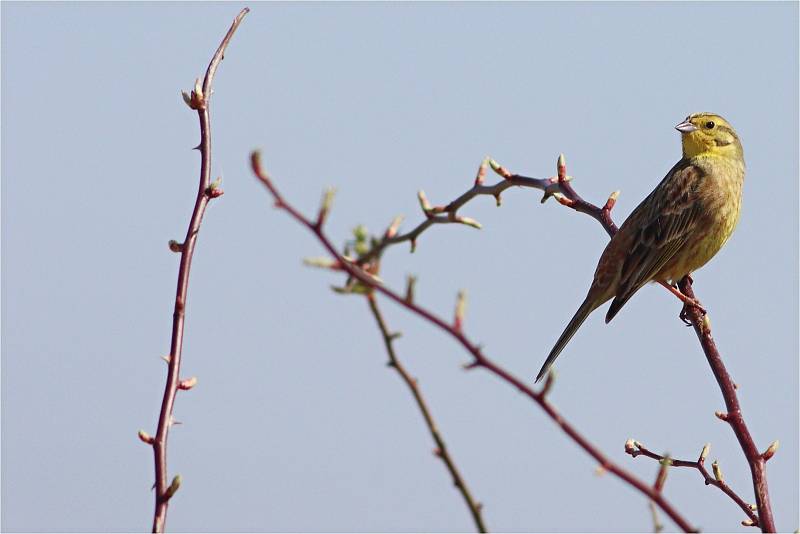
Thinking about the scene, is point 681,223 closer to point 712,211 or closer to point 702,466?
point 712,211

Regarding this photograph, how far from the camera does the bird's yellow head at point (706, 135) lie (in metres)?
8.29

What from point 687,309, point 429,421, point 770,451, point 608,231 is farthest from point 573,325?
point 429,421

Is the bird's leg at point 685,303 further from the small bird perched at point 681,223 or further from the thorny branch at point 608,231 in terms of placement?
the thorny branch at point 608,231

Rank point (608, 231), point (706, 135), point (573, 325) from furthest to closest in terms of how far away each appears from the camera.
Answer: point (706, 135), point (573, 325), point (608, 231)

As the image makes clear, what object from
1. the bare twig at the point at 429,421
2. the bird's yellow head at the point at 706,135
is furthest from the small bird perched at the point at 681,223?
the bare twig at the point at 429,421

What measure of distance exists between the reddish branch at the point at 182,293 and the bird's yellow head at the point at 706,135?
6115 millimetres

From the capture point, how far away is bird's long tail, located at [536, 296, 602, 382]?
6238mm

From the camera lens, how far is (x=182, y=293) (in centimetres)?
251

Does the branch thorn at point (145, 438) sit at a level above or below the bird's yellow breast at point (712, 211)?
below

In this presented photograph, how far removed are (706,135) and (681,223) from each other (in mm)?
1024

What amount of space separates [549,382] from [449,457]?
209mm

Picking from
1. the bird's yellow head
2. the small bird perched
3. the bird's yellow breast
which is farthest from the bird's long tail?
the bird's yellow head

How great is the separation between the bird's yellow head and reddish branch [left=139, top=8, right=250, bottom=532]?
6115 mm

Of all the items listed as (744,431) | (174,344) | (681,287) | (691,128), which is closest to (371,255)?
(174,344)
